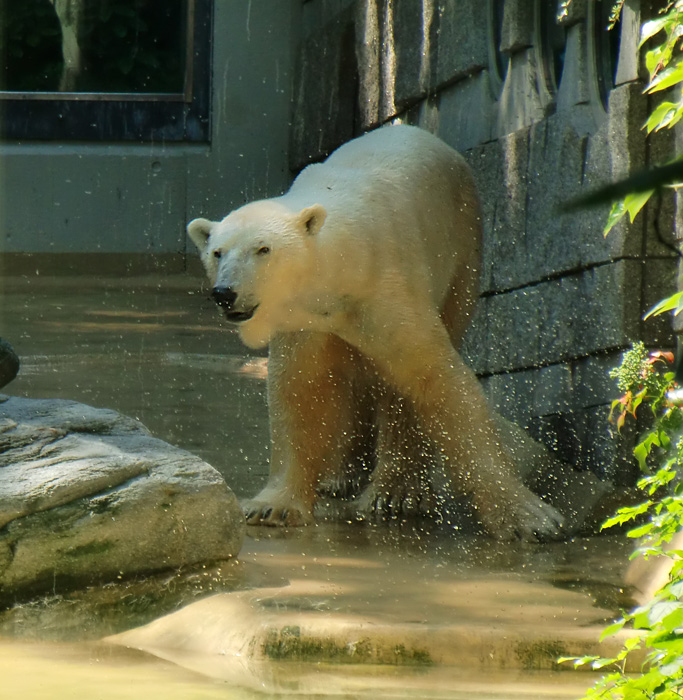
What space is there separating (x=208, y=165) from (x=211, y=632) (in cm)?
896

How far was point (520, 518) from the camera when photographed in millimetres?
4238

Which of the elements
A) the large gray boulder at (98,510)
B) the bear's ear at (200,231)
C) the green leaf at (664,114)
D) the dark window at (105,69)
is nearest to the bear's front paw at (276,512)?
the large gray boulder at (98,510)

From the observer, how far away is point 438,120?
6883 mm

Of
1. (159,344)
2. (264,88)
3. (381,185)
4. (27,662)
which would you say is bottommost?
(27,662)

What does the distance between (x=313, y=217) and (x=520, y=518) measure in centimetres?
126

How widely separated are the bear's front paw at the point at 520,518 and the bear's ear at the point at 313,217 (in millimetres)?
1129

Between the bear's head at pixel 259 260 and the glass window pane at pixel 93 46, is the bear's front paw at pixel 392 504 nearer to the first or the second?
the bear's head at pixel 259 260

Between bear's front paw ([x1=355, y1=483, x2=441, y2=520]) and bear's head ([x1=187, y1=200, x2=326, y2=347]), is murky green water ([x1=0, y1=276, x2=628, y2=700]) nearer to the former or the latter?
bear's front paw ([x1=355, y1=483, x2=441, y2=520])

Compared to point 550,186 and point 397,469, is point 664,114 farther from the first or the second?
point 550,186

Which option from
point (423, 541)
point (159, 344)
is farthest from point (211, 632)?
point (159, 344)

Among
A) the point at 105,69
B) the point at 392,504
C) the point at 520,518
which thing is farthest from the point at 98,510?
the point at 105,69

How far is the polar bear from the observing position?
13.2 ft

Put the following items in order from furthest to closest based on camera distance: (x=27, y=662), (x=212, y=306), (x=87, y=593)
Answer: (x=212, y=306) → (x=87, y=593) → (x=27, y=662)

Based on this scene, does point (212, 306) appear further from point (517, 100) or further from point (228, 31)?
point (517, 100)
